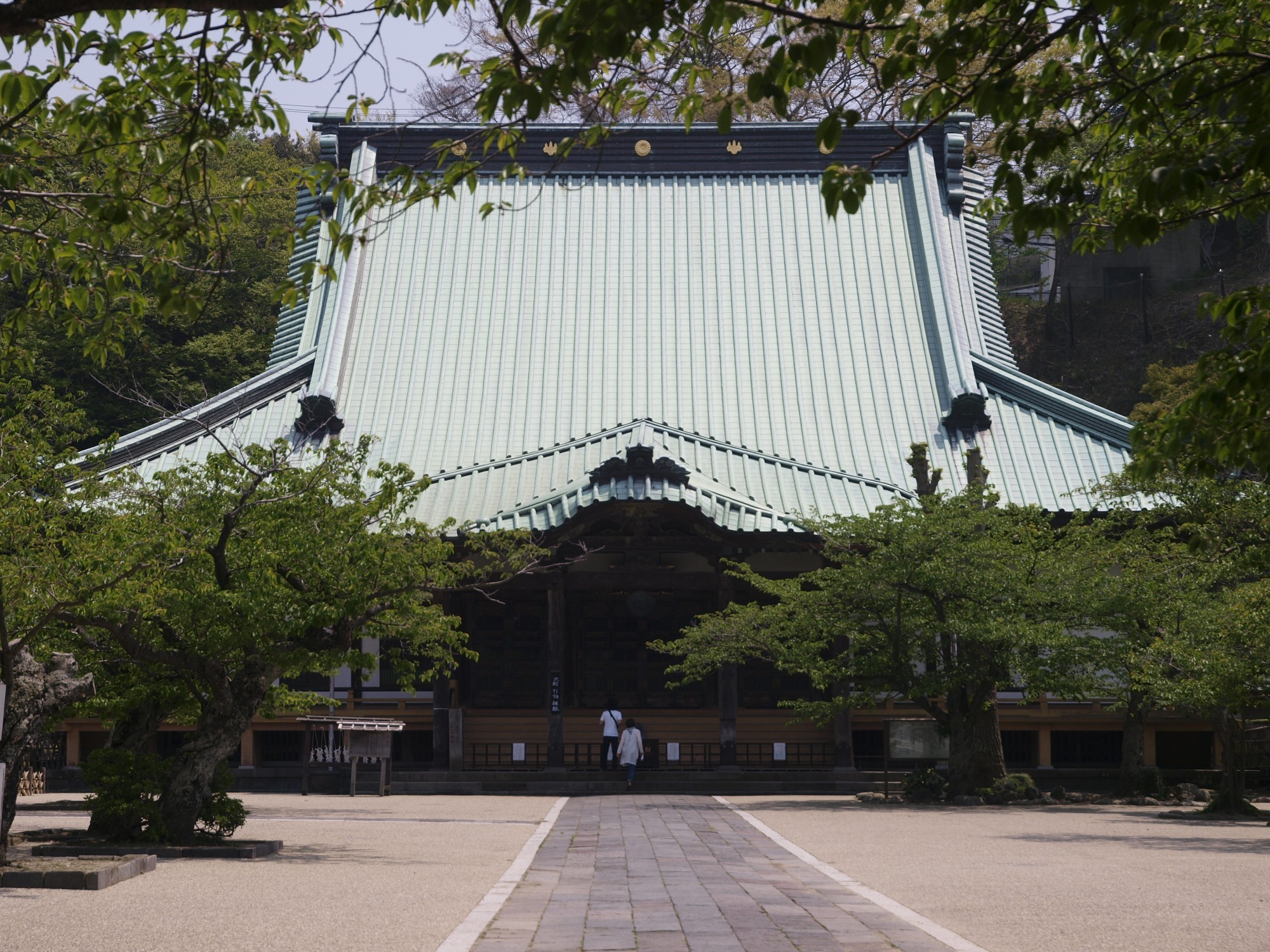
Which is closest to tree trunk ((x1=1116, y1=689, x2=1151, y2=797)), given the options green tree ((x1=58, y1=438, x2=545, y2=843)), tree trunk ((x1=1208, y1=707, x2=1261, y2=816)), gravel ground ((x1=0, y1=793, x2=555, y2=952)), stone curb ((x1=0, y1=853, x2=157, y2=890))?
tree trunk ((x1=1208, y1=707, x2=1261, y2=816))

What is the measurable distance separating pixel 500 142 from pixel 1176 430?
4.00 metres

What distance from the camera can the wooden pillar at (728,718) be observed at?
21.6m

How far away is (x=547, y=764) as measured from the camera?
22000mm

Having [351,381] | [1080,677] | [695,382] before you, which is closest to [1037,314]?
[695,382]

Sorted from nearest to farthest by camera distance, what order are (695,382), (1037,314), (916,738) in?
1. (916,738)
2. (695,382)
3. (1037,314)

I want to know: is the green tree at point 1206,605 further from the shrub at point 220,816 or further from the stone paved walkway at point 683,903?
the shrub at point 220,816

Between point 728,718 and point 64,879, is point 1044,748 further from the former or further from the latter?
point 64,879

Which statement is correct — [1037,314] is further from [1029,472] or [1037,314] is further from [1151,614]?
[1151,614]

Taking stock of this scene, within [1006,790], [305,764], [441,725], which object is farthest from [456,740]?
[1006,790]

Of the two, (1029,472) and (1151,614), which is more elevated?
(1029,472)

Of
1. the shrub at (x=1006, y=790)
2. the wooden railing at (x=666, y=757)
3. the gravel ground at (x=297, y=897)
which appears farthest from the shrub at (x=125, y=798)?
the shrub at (x=1006, y=790)

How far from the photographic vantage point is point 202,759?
1236cm

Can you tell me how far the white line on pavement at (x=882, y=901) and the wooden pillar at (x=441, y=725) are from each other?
31.2 ft

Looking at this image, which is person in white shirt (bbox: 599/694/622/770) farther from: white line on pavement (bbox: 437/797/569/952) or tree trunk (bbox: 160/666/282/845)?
tree trunk (bbox: 160/666/282/845)
